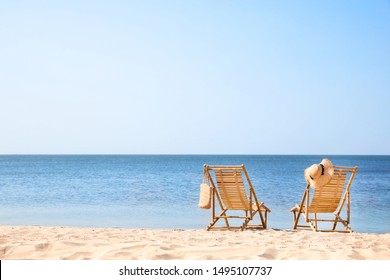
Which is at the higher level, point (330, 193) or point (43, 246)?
point (330, 193)

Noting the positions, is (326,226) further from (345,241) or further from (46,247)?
(46,247)

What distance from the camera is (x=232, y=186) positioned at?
610 cm

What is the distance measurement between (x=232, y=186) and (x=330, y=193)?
1225 mm

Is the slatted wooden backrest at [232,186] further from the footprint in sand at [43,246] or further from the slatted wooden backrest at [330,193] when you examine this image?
the footprint in sand at [43,246]

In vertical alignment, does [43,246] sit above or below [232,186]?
below

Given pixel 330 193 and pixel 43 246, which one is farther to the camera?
pixel 330 193

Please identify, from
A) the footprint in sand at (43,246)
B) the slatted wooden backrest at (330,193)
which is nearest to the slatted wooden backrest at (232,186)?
the slatted wooden backrest at (330,193)

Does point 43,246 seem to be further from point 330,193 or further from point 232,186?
point 330,193

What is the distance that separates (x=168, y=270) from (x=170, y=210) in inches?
287

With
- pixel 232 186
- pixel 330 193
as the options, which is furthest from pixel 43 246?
pixel 330 193

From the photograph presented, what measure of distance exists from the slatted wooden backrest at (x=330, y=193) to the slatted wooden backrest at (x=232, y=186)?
34.0 inches

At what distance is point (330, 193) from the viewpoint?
244 inches

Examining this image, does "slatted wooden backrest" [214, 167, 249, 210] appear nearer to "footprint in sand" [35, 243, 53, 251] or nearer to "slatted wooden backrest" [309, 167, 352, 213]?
"slatted wooden backrest" [309, 167, 352, 213]

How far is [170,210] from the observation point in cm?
999
